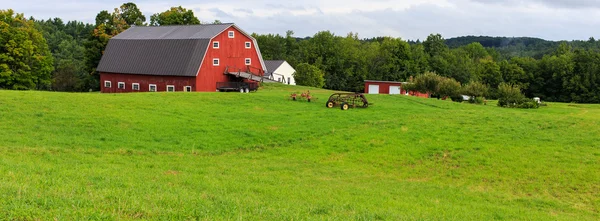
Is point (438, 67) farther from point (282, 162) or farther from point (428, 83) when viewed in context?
point (282, 162)

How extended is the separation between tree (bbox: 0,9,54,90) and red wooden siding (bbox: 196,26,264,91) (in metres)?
23.3

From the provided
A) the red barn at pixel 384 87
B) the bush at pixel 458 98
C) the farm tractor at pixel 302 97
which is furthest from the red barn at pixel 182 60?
the bush at pixel 458 98

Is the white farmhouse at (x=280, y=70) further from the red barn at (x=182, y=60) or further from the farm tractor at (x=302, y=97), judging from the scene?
the farm tractor at (x=302, y=97)

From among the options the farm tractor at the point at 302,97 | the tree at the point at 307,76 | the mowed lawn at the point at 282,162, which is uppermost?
the tree at the point at 307,76

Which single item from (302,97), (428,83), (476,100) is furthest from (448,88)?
(302,97)

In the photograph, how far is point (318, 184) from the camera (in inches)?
489

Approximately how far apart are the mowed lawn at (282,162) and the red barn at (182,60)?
12.9 m

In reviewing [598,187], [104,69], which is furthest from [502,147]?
[104,69]

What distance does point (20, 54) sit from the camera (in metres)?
50.0

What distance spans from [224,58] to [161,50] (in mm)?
5448

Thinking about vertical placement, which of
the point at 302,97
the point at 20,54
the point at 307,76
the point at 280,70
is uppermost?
the point at 20,54

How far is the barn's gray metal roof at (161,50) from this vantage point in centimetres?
3972

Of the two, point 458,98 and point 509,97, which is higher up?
point 509,97

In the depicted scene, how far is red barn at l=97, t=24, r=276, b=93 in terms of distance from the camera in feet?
130
